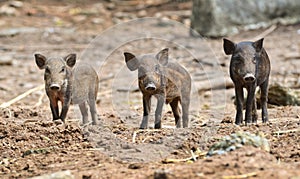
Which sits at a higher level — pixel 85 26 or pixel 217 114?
pixel 85 26

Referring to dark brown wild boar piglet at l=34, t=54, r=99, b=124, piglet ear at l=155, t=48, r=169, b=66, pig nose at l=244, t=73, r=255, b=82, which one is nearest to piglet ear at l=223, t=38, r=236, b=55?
pig nose at l=244, t=73, r=255, b=82

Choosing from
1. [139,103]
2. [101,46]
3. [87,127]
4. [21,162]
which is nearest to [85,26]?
[101,46]

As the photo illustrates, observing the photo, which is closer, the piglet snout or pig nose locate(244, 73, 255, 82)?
pig nose locate(244, 73, 255, 82)

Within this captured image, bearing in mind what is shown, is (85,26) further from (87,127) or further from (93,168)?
(93,168)

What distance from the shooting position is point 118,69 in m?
13.7

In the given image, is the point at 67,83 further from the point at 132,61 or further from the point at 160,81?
the point at 160,81

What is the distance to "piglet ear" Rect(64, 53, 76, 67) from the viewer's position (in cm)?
734

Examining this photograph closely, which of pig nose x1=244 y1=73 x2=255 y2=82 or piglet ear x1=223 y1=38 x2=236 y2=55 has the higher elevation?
piglet ear x1=223 y1=38 x2=236 y2=55

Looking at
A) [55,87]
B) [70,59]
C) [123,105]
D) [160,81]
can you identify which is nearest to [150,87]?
[160,81]

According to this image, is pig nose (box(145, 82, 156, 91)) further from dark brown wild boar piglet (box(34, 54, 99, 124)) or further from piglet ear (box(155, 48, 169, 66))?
dark brown wild boar piglet (box(34, 54, 99, 124))

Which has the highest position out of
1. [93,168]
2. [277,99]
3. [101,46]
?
[101,46]

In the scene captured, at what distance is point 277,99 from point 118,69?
5.28 metres

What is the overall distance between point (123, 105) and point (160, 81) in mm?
3441

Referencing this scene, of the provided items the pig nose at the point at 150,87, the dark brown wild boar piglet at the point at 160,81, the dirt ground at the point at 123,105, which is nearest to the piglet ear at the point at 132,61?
the dark brown wild boar piglet at the point at 160,81
